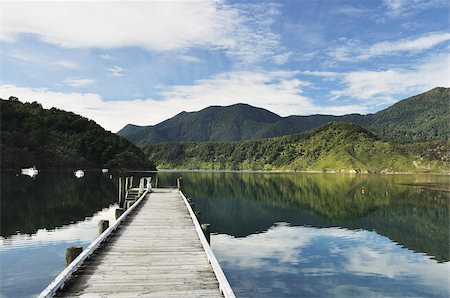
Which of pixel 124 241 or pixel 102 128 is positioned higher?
pixel 102 128

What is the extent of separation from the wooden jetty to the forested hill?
126m

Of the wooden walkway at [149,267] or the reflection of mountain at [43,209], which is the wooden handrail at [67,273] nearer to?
the wooden walkway at [149,267]

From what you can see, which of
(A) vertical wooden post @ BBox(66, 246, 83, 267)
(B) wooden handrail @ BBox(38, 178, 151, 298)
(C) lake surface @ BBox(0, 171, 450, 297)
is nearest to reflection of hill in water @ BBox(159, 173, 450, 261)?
(C) lake surface @ BBox(0, 171, 450, 297)

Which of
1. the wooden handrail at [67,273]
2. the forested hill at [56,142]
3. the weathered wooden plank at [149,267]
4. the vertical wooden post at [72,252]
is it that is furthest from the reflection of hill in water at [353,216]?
the forested hill at [56,142]

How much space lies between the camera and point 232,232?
30.3m

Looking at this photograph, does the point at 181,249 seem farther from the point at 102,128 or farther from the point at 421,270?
the point at 102,128

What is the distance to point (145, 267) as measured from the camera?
1120 centimetres

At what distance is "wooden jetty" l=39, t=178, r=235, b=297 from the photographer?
30.0 feet

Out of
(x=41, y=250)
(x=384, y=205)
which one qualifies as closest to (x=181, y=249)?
(x=41, y=250)

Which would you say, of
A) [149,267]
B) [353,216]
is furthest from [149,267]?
[353,216]

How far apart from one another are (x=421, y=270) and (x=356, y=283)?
5056 mm

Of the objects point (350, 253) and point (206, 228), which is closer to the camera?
point (206, 228)

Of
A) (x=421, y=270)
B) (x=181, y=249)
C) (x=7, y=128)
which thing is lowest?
Answer: (x=421, y=270)

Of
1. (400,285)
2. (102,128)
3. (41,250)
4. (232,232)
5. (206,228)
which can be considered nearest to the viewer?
(206,228)
